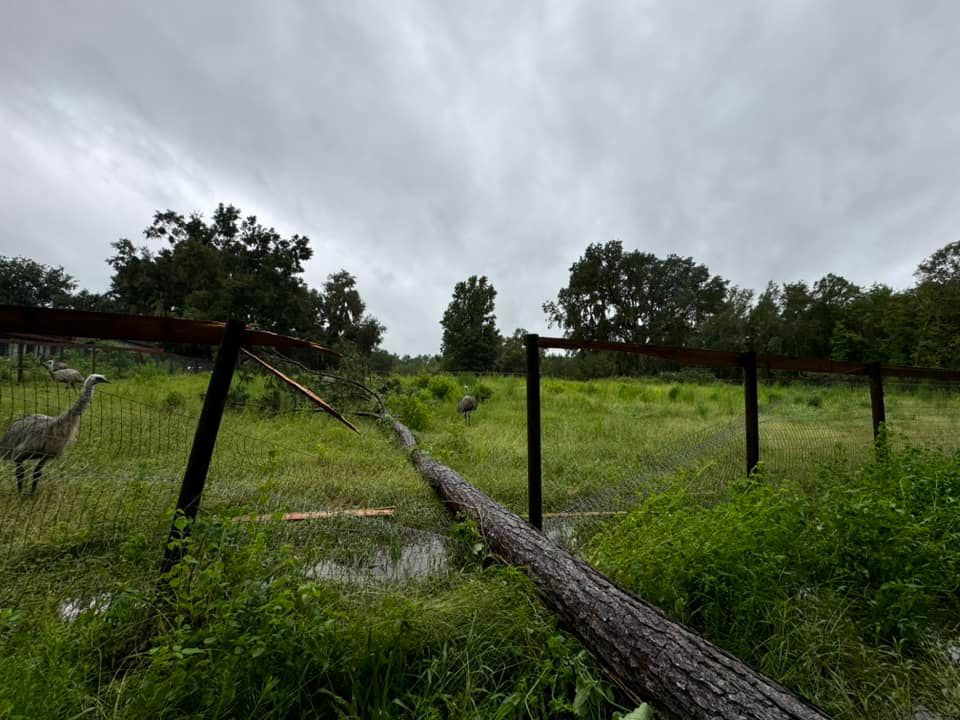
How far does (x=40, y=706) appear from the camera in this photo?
3.98ft

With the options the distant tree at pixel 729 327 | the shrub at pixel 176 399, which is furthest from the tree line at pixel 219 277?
the distant tree at pixel 729 327

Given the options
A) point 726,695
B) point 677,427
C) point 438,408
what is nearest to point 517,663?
point 726,695

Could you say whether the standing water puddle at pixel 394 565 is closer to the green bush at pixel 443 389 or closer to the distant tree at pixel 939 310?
the green bush at pixel 443 389

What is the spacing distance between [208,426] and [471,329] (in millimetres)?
34124

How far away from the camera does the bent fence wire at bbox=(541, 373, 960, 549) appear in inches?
148

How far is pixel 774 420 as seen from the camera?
5520mm

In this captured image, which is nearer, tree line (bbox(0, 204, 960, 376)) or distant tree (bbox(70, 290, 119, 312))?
tree line (bbox(0, 204, 960, 376))

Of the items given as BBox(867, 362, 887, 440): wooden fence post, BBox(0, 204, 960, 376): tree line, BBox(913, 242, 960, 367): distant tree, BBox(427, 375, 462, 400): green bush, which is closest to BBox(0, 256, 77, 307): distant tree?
BBox(0, 204, 960, 376): tree line

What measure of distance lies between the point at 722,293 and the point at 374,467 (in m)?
42.6

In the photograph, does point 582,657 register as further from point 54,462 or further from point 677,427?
point 677,427

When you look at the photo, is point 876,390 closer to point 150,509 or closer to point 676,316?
point 150,509

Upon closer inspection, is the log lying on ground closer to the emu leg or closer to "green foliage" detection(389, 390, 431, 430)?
the emu leg

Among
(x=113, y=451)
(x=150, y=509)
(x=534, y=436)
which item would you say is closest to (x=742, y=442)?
(x=534, y=436)

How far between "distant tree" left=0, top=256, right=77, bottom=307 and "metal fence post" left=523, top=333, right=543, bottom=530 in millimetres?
55919
